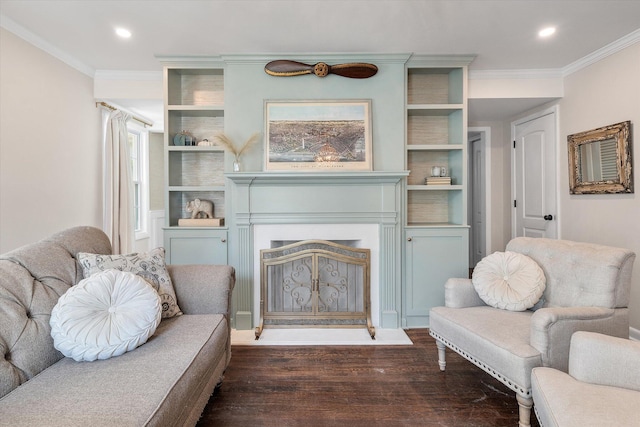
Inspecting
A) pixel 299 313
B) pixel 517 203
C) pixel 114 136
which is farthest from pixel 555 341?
pixel 114 136

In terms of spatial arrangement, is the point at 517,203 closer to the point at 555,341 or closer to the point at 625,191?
the point at 625,191

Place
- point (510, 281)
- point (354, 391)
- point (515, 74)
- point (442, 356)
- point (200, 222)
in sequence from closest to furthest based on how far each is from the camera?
1. point (354, 391)
2. point (510, 281)
3. point (442, 356)
4. point (200, 222)
5. point (515, 74)

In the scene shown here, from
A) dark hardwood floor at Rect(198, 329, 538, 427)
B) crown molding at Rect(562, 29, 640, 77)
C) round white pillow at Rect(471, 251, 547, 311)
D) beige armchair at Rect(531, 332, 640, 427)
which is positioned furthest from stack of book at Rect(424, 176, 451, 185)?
beige armchair at Rect(531, 332, 640, 427)

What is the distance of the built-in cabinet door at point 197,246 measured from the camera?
302 centimetres

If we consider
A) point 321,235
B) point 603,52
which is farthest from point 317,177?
point 603,52

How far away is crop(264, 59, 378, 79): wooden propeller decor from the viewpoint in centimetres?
292

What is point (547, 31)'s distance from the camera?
2555 mm

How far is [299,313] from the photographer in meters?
2.86

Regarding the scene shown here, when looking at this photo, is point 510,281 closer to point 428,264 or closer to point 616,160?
point 428,264

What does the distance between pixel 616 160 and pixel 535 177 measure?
954mm

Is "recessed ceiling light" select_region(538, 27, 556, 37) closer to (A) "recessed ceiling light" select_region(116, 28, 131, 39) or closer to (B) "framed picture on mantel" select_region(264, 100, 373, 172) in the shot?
(B) "framed picture on mantel" select_region(264, 100, 373, 172)

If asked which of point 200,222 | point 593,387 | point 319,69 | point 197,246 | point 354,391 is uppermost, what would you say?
point 319,69

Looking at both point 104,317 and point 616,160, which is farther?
point 616,160

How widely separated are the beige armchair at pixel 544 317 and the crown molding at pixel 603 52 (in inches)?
75.0
